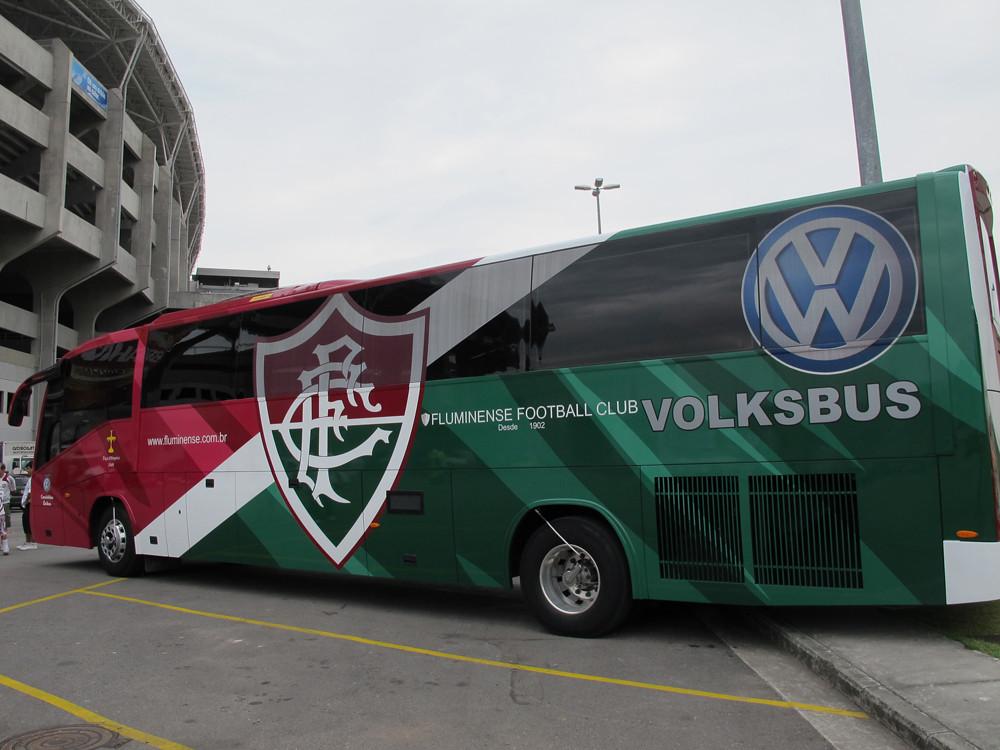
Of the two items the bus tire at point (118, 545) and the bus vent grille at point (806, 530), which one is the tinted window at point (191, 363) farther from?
the bus vent grille at point (806, 530)

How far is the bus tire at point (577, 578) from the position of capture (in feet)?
22.1

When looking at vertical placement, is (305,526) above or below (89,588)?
above

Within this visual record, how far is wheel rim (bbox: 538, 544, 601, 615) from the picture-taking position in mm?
6941

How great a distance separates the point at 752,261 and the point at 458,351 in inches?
115

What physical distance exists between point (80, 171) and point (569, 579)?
3782 centimetres

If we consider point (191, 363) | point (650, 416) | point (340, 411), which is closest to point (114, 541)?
point (191, 363)

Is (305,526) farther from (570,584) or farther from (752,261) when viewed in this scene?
(752,261)

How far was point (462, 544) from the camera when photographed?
768 cm

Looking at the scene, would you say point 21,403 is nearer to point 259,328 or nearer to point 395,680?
point 259,328

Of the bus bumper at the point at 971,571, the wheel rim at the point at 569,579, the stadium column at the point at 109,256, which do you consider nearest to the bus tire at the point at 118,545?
the wheel rim at the point at 569,579

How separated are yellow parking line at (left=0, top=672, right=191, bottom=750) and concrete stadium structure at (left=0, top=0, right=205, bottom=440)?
31000 mm

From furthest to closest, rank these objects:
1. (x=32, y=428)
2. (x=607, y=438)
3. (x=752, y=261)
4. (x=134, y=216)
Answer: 1. (x=134, y=216)
2. (x=32, y=428)
3. (x=607, y=438)
4. (x=752, y=261)

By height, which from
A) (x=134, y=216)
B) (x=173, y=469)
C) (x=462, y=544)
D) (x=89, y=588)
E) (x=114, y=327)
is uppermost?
(x=134, y=216)

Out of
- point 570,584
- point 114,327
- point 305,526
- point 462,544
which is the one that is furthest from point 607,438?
point 114,327
